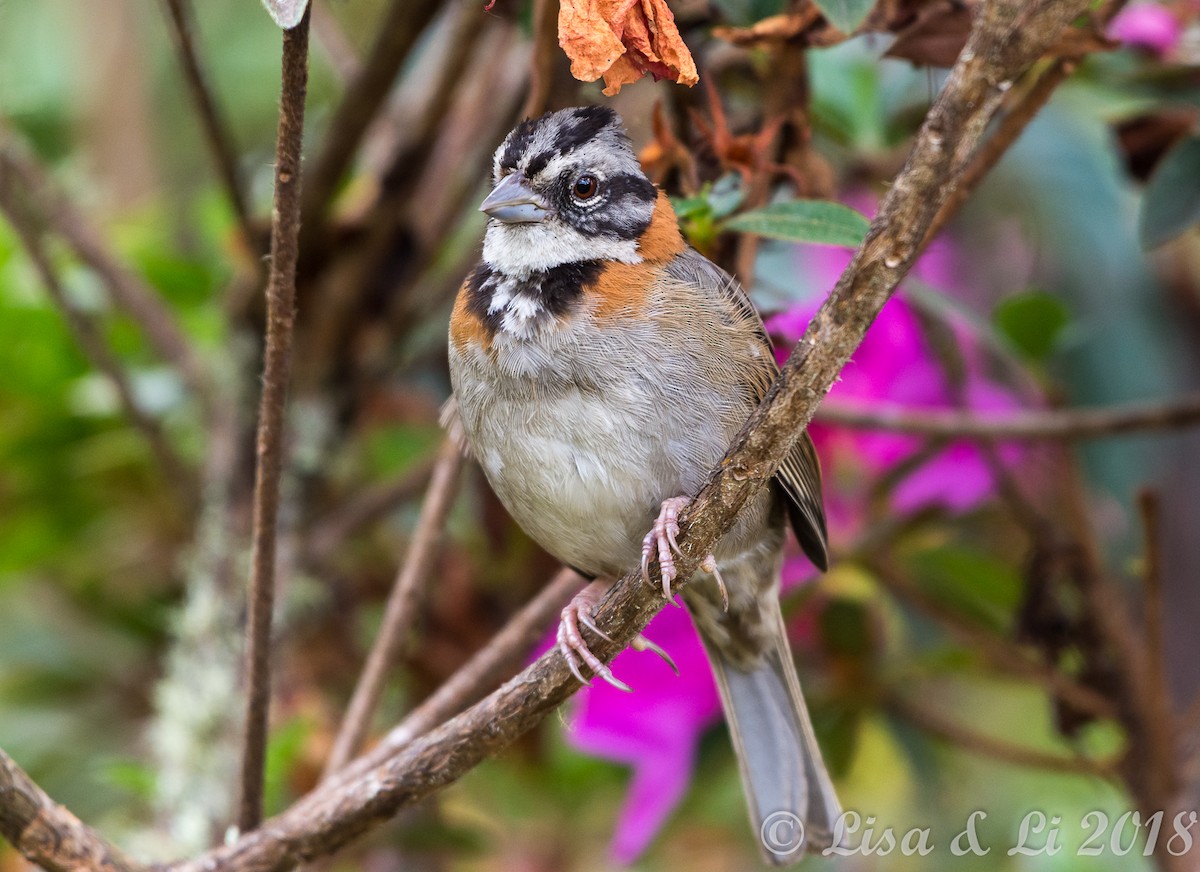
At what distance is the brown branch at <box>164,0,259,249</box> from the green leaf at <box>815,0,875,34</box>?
3.44 ft

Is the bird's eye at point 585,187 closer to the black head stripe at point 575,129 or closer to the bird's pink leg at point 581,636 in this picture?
the black head stripe at point 575,129

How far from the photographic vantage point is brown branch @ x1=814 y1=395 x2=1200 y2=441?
8.87ft

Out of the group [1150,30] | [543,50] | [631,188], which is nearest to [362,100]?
[543,50]

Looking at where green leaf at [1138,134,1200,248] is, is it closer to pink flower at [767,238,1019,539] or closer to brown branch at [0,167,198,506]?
pink flower at [767,238,1019,539]

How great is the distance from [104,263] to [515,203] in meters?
1.35

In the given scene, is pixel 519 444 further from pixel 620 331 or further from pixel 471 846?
pixel 471 846

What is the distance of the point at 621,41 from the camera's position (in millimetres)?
1500

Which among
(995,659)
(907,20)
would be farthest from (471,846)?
(907,20)

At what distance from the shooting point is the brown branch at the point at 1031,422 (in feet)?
8.87

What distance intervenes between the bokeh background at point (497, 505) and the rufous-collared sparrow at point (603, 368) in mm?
167

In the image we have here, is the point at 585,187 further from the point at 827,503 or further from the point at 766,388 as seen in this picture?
the point at 827,503

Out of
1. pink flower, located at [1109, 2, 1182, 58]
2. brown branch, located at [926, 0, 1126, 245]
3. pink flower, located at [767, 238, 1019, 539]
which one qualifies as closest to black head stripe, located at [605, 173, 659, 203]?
brown branch, located at [926, 0, 1126, 245]

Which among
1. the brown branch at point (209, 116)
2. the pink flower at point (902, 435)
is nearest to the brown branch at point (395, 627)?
the brown branch at point (209, 116)

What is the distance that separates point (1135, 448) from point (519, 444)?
1.67m
